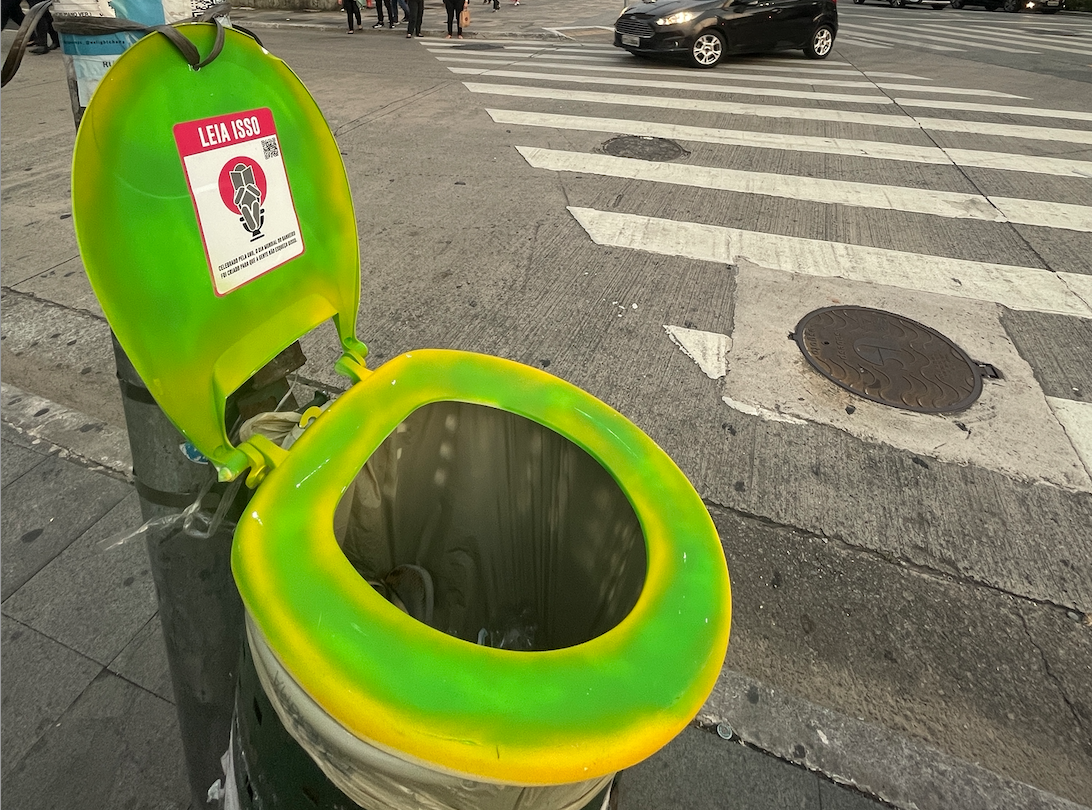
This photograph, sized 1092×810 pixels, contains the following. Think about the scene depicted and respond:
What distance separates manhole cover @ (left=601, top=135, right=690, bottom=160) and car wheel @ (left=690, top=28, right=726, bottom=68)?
13.5 feet

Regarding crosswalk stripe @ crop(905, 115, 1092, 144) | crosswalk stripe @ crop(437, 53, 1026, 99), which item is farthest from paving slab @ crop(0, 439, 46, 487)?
crosswalk stripe @ crop(437, 53, 1026, 99)

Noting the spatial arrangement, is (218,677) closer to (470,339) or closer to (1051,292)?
(470,339)

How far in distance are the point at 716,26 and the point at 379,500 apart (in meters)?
10.2

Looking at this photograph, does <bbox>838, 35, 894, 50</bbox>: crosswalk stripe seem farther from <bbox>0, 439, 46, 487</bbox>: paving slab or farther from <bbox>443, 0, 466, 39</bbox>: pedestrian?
<bbox>0, 439, 46, 487</bbox>: paving slab

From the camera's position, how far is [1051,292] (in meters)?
3.98

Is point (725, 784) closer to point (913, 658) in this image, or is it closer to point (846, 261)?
point (913, 658)

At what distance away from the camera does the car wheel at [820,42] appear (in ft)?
33.9

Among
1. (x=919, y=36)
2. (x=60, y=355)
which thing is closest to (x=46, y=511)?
(x=60, y=355)

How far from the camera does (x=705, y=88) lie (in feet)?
27.7

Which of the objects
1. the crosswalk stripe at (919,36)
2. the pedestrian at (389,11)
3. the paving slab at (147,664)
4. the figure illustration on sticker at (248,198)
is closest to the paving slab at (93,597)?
the paving slab at (147,664)

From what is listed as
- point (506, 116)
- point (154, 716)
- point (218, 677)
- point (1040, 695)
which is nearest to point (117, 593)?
point (154, 716)

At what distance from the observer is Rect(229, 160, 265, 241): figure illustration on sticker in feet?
3.39

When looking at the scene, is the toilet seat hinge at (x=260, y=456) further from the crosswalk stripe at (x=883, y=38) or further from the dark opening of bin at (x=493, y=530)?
the crosswalk stripe at (x=883, y=38)

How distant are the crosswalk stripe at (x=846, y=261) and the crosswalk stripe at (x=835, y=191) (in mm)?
868
